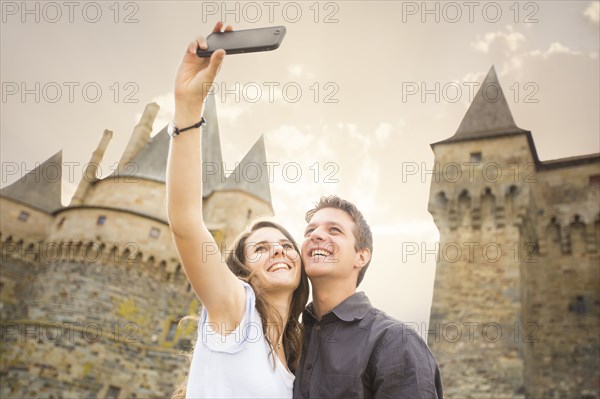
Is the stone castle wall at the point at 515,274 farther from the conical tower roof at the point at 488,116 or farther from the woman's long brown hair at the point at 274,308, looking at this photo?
the woman's long brown hair at the point at 274,308

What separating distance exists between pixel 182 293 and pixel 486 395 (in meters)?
15.0

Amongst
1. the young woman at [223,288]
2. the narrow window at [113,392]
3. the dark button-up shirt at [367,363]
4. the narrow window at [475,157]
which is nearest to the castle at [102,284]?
the narrow window at [113,392]

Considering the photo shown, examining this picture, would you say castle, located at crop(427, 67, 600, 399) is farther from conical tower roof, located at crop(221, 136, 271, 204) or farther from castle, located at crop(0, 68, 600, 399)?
conical tower roof, located at crop(221, 136, 271, 204)

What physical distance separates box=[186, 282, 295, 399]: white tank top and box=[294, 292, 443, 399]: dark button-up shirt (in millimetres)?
149

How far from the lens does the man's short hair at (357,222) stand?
3.39 meters

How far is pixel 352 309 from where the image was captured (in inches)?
115

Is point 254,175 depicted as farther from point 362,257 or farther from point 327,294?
point 327,294

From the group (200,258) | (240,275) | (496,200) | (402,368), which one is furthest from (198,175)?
(496,200)

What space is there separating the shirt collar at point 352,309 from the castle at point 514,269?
13.1 meters

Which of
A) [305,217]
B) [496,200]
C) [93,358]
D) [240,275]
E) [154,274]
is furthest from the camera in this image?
[154,274]

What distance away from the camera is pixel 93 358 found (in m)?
21.1

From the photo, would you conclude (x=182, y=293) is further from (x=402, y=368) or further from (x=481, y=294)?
(x=402, y=368)

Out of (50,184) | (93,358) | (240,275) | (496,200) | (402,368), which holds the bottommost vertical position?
(93,358)

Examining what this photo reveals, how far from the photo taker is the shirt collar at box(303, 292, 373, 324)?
286 cm
